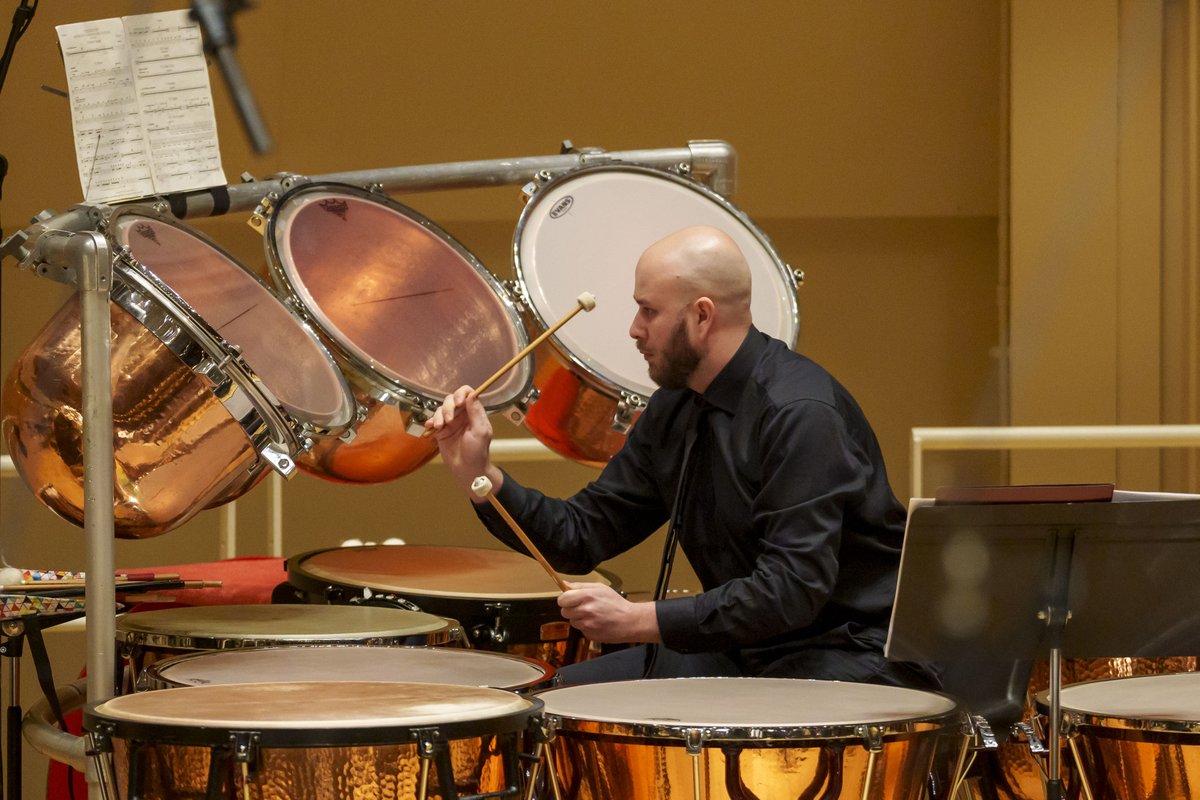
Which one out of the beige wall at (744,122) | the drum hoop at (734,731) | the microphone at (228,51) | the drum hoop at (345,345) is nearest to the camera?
the microphone at (228,51)

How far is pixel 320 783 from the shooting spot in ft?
5.78

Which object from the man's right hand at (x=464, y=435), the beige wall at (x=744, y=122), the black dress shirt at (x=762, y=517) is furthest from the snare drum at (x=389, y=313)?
the beige wall at (x=744, y=122)

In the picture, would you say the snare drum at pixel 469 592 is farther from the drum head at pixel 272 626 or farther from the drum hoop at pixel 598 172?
the drum hoop at pixel 598 172

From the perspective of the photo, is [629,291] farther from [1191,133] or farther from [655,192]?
[1191,133]

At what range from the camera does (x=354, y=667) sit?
2.28m

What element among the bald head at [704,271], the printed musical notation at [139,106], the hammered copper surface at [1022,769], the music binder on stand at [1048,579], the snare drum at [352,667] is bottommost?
the hammered copper surface at [1022,769]

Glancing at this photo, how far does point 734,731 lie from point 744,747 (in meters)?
0.03

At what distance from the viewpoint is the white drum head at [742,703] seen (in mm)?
1995

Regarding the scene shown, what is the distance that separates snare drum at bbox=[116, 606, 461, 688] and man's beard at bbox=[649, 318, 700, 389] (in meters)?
0.55

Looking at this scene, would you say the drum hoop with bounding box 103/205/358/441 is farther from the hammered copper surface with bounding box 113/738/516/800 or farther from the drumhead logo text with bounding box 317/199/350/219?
the hammered copper surface with bounding box 113/738/516/800

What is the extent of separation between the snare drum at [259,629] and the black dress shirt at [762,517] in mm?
259

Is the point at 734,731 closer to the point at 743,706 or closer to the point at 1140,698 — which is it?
the point at 743,706

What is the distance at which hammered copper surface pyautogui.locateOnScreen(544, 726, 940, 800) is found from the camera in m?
1.95

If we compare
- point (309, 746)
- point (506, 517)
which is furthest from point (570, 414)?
point (309, 746)
